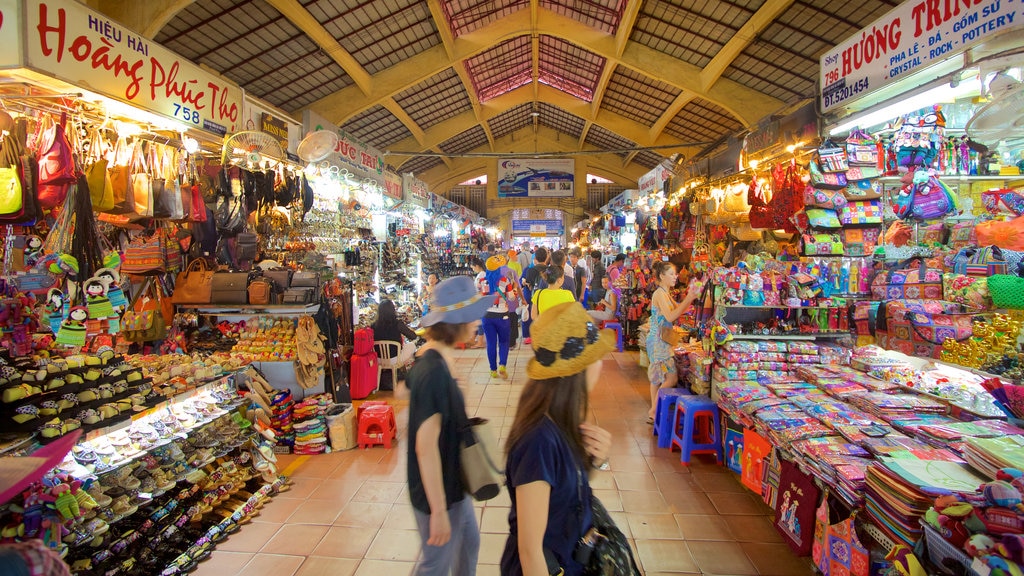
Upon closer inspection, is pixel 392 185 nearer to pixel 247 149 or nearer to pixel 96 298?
pixel 247 149

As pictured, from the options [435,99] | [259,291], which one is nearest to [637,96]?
[435,99]

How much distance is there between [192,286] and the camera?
4.42m

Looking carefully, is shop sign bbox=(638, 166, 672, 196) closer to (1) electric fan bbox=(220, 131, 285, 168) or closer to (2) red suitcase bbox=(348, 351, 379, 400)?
(2) red suitcase bbox=(348, 351, 379, 400)

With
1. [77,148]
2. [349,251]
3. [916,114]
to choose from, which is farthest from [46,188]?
[916,114]

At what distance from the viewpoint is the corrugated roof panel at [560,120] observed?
60.5 ft

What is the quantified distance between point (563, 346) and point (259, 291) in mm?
4002

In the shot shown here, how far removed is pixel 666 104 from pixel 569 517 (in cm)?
1377

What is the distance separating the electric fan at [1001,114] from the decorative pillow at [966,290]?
1.22 metres

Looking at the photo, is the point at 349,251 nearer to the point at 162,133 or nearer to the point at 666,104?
the point at 162,133

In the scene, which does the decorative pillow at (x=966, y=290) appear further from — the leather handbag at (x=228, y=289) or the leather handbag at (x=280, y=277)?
the leather handbag at (x=228, y=289)

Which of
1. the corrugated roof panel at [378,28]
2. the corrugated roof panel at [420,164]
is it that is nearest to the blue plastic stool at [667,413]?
the corrugated roof panel at [378,28]

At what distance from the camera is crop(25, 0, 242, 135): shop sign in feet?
8.04

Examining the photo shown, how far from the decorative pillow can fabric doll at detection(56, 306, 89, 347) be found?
592 centimetres

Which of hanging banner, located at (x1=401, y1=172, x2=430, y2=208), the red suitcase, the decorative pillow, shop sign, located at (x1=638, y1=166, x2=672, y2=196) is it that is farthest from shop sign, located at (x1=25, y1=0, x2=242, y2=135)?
shop sign, located at (x1=638, y1=166, x2=672, y2=196)
